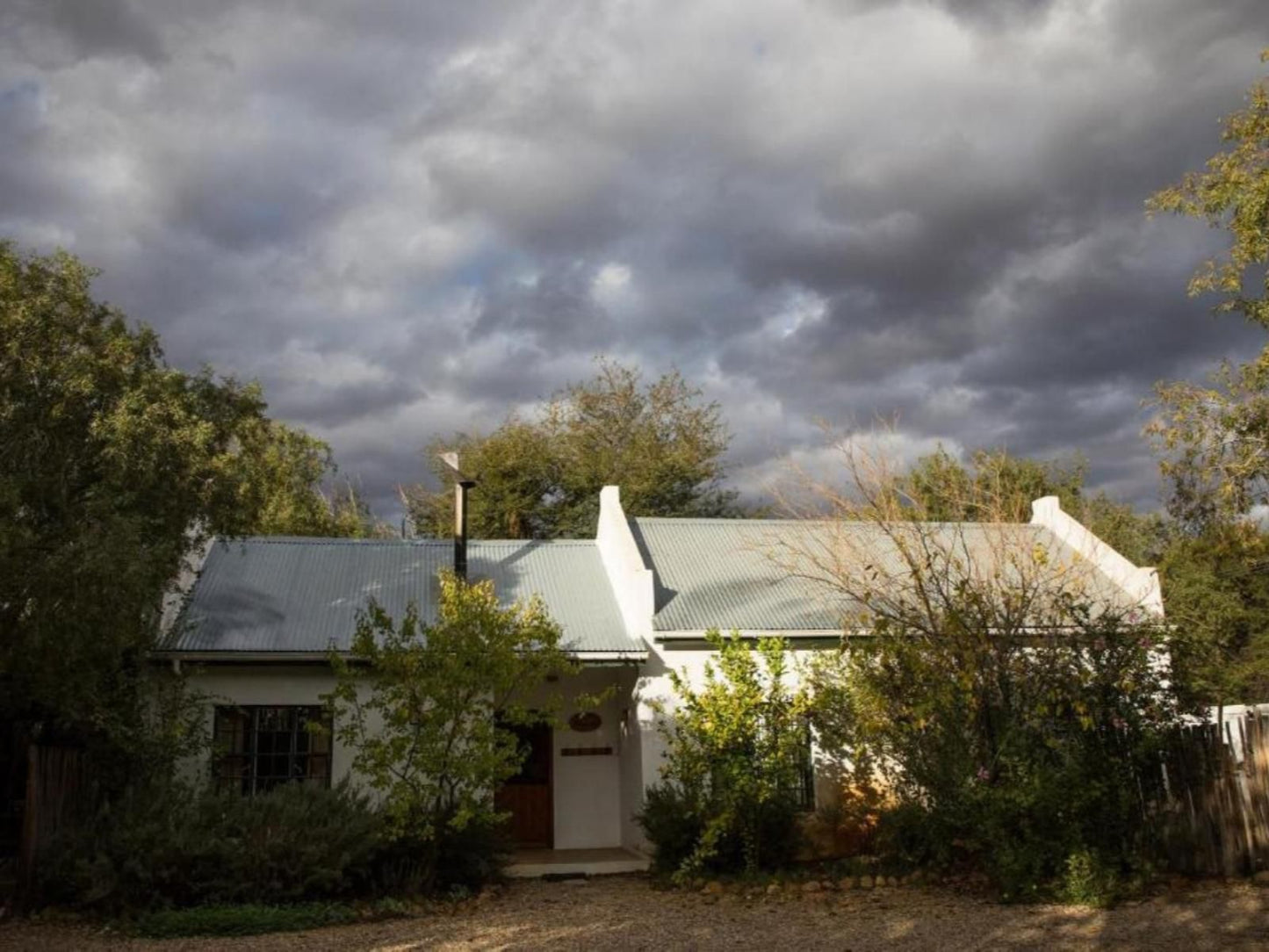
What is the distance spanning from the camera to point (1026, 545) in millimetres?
12516

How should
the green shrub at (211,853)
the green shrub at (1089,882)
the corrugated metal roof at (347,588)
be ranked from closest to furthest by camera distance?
the green shrub at (1089,882) → the green shrub at (211,853) → the corrugated metal roof at (347,588)

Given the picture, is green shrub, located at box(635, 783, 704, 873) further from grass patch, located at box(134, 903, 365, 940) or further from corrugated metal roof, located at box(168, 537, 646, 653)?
grass patch, located at box(134, 903, 365, 940)

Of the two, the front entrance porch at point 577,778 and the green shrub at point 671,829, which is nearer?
the green shrub at point 671,829

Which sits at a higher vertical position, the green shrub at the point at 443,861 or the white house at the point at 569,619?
the white house at the point at 569,619

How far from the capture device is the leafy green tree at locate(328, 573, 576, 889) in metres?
11.8

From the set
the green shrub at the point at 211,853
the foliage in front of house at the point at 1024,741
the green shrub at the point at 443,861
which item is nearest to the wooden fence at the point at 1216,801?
the foliage in front of house at the point at 1024,741

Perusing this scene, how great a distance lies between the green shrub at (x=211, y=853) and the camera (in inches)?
413

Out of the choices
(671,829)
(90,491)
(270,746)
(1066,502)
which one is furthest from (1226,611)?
(90,491)

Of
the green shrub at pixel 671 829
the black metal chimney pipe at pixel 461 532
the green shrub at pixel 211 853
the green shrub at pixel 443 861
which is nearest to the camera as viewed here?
the green shrub at pixel 211 853

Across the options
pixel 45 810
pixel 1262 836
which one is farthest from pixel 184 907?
pixel 1262 836

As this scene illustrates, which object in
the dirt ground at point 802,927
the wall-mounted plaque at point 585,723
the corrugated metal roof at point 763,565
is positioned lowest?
the dirt ground at point 802,927

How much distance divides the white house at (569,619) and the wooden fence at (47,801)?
2104 mm

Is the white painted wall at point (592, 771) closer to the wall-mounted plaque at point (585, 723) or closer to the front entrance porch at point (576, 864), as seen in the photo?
the wall-mounted plaque at point (585, 723)

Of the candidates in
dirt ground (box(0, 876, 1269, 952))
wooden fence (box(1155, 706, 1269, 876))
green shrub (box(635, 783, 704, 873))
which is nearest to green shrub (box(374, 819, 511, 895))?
dirt ground (box(0, 876, 1269, 952))
